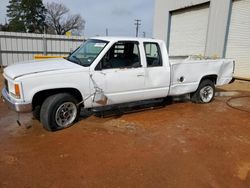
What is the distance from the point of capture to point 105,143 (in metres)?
4.48

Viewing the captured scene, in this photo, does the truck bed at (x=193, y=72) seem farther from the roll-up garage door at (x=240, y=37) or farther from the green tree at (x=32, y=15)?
the green tree at (x=32, y=15)

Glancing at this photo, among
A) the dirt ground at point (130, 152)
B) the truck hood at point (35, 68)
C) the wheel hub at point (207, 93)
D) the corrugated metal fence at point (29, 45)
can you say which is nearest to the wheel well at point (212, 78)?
the wheel hub at point (207, 93)

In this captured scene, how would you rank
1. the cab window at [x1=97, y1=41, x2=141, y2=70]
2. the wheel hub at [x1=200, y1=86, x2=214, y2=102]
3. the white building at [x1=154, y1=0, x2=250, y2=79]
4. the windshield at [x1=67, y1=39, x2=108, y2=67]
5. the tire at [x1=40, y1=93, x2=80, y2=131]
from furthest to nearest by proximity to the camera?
the white building at [x1=154, y1=0, x2=250, y2=79] < the wheel hub at [x1=200, y1=86, x2=214, y2=102] < the cab window at [x1=97, y1=41, x2=141, y2=70] < the windshield at [x1=67, y1=39, x2=108, y2=67] < the tire at [x1=40, y1=93, x2=80, y2=131]

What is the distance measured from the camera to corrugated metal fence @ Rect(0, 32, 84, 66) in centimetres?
1380

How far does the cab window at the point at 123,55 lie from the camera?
5.46 meters

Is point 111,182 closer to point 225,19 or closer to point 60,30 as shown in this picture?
point 225,19

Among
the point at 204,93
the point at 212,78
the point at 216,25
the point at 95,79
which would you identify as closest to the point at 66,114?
the point at 95,79

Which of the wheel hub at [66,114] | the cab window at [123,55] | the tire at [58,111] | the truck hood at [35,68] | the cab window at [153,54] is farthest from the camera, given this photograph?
the cab window at [153,54]

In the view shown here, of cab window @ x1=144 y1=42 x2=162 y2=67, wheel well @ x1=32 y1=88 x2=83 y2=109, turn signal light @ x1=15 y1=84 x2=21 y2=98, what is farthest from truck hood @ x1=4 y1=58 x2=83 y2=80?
cab window @ x1=144 y1=42 x2=162 y2=67

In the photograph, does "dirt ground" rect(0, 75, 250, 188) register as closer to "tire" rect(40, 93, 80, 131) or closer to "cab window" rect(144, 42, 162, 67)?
"tire" rect(40, 93, 80, 131)

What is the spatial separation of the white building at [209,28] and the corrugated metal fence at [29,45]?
660 cm

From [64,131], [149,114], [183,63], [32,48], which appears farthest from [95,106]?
[32,48]

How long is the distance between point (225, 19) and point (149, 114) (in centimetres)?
847

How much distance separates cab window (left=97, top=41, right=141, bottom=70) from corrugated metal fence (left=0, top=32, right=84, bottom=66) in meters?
9.83
